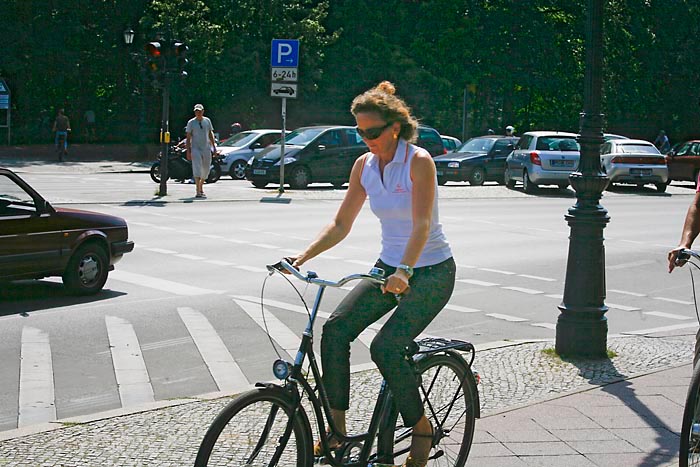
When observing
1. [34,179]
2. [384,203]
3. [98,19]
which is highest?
[98,19]

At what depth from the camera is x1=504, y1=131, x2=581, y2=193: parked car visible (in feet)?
96.1

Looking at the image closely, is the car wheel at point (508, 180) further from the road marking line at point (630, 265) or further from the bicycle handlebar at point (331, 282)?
the bicycle handlebar at point (331, 282)

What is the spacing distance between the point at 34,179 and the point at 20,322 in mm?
21101

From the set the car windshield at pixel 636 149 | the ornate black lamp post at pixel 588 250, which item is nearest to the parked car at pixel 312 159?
the car windshield at pixel 636 149

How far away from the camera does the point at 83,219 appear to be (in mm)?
11250

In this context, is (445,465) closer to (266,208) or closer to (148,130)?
(266,208)

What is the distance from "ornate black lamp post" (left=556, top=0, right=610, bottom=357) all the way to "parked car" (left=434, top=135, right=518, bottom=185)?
78.4ft

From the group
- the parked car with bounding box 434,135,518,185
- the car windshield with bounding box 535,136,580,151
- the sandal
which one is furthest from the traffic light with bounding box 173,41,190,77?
the sandal

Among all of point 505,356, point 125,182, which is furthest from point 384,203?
point 125,182

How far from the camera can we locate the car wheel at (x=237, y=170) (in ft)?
108

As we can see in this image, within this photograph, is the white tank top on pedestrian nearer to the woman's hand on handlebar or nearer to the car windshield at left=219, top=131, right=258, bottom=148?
the woman's hand on handlebar

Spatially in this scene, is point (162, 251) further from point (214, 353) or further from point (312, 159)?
point (312, 159)

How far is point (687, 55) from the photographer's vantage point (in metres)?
57.1

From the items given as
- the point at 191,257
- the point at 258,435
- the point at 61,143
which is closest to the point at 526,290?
the point at 191,257
